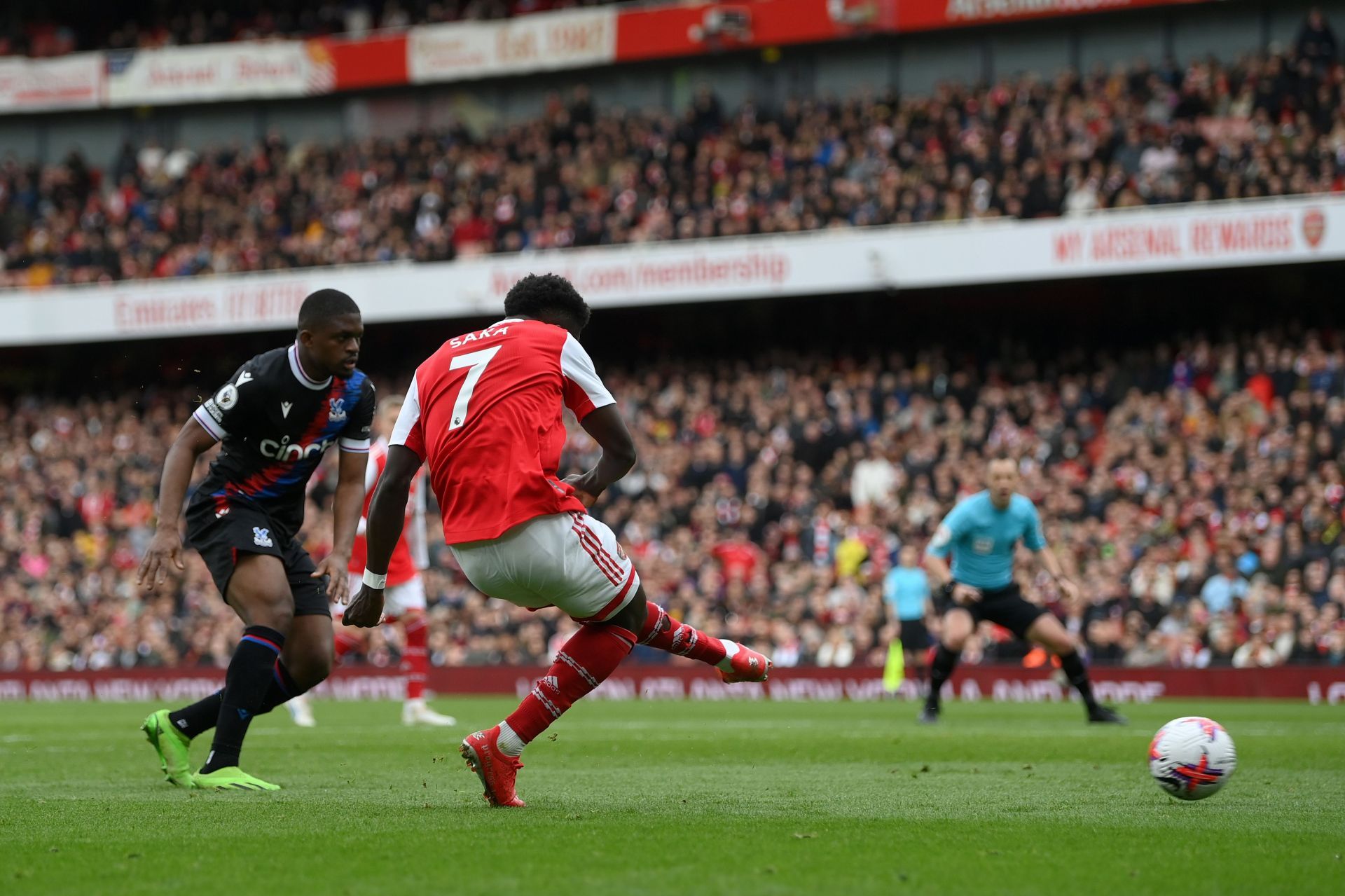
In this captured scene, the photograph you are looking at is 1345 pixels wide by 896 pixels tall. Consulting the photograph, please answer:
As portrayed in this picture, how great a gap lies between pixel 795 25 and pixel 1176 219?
32.6ft

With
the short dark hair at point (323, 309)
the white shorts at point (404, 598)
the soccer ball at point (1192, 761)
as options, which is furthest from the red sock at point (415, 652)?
the soccer ball at point (1192, 761)

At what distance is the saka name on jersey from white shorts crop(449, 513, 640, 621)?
1.66m

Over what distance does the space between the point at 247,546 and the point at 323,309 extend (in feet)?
4.04

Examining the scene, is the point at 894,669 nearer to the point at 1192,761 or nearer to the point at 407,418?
the point at 1192,761

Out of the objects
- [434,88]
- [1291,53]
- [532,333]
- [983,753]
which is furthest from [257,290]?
[532,333]

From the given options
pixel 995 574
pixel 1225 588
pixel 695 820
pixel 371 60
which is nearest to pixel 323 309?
pixel 695 820

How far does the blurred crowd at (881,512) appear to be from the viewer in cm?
2114

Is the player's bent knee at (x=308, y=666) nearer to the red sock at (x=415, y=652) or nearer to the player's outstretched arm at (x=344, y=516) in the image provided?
the player's outstretched arm at (x=344, y=516)

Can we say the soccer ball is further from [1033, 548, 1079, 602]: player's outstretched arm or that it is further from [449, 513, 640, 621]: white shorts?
[1033, 548, 1079, 602]: player's outstretched arm

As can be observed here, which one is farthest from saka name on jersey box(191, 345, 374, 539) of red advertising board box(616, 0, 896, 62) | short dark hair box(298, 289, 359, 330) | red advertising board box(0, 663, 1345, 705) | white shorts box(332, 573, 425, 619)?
red advertising board box(616, 0, 896, 62)

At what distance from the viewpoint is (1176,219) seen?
25.3 meters

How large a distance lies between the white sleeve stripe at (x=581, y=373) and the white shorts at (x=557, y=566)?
521 millimetres

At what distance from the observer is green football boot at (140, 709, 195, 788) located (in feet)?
27.0

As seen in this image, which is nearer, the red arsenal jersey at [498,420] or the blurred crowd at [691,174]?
the red arsenal jersey at [498,420]
